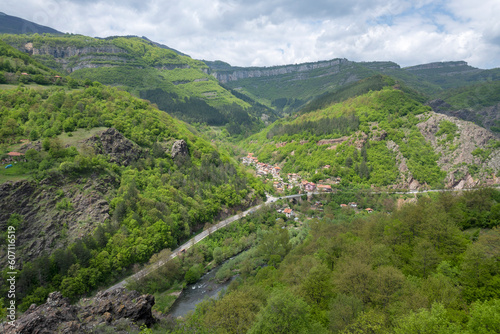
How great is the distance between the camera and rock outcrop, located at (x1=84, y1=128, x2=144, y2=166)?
2490 inches

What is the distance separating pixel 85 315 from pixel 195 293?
23443 millimetres

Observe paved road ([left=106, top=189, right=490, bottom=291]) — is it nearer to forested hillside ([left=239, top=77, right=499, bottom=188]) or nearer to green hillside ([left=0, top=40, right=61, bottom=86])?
forested hillside ([left=239, top=77, right=499, bottom=188])

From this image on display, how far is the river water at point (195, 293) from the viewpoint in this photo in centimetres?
4300

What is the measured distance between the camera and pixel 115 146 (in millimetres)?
66312

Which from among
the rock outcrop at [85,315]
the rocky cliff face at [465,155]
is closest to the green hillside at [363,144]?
the rocky cliff face at [465,155]

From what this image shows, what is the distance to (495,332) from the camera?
13602 mm

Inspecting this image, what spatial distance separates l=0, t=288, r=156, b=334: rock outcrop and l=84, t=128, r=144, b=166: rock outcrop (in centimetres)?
3788

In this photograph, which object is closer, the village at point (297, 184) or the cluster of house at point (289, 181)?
the village at point (297, 184)

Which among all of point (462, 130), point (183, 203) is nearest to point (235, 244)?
point (183, 203)

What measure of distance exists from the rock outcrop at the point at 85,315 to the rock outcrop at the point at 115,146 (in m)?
37.9

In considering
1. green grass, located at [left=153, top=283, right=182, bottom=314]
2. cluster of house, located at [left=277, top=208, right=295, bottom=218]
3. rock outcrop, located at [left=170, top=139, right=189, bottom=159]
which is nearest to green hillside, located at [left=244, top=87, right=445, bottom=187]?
cluster of house, located at [left=277, top=208, right=295, bottom=218]

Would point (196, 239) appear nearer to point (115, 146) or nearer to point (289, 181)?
point (115, 146)

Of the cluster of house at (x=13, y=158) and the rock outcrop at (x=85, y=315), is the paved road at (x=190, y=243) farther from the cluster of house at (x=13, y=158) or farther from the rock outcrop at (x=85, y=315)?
the cluster of house at (x=13, y=158)

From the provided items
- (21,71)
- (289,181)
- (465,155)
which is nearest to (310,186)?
(289,181)
